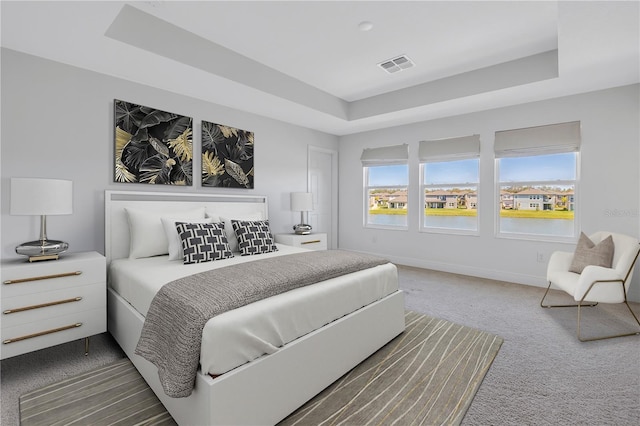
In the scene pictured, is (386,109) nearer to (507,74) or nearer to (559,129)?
(507,74)

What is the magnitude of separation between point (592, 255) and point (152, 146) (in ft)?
14.9

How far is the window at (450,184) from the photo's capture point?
450 cm

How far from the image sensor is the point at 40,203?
7.25 ft

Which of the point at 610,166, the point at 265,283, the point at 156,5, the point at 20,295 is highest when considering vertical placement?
the point at 156,5

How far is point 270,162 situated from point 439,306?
2968mm

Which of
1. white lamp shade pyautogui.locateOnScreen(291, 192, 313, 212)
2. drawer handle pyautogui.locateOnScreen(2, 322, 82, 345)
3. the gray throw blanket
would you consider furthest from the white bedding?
white lamp shade pyautogui.locateOnScreen(291, 192, 313, 212)

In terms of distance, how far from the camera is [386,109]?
4.32 m

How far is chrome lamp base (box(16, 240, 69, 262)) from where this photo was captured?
A: 2.21m

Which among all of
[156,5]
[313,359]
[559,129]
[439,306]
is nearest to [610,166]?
[559,129]

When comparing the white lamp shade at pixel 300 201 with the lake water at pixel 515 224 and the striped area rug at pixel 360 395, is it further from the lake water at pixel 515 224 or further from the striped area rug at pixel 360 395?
the striped area rug at pixel 360 395

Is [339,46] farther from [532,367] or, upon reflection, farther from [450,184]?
[532,367]

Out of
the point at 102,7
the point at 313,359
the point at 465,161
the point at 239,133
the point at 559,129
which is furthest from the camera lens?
the point at 465,161

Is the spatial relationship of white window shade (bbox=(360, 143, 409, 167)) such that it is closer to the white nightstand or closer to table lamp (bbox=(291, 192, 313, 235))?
table lamp (bbox=(291, 192, 313, 235))

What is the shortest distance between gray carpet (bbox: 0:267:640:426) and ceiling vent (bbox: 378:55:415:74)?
2.65 meters
